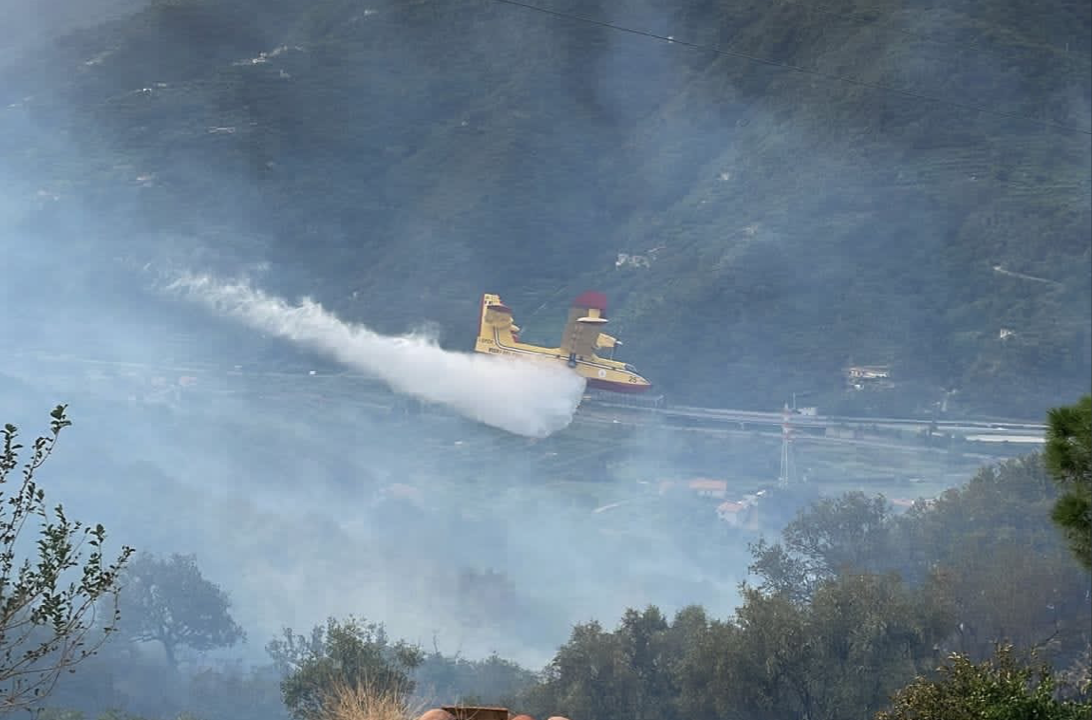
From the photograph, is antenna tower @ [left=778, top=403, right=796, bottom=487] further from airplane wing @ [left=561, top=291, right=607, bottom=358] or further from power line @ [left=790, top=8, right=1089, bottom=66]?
power line @ [left=790, top=8, right=1089, bottom=66]

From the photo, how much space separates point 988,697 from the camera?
1188cm

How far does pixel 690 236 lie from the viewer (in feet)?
223

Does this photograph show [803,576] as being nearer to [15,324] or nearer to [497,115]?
[15,324]

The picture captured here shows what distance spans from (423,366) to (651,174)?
17804 millimetres

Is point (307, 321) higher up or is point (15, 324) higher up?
point (307, 321)

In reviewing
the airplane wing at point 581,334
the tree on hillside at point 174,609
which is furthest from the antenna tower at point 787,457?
the tree on hillside at point 174,609

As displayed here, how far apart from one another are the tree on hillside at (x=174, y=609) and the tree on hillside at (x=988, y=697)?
30401mm

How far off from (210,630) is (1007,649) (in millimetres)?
32846

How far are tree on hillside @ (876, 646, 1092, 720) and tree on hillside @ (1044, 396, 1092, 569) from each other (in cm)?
163

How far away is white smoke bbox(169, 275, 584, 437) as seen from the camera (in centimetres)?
5772

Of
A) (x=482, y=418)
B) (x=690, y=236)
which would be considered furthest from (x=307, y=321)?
(x=690, y=236)

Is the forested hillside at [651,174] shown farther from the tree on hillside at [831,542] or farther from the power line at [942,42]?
the tree on hillside at [831,542]

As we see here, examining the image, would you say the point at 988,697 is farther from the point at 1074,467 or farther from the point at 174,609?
the point at 174,609

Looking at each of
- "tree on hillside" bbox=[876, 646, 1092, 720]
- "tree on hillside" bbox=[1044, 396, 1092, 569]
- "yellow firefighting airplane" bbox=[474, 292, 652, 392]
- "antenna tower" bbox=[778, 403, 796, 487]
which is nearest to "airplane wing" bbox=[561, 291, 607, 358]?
"yellow firefighting airplane" bbox=[474, 292, 652, 392]
